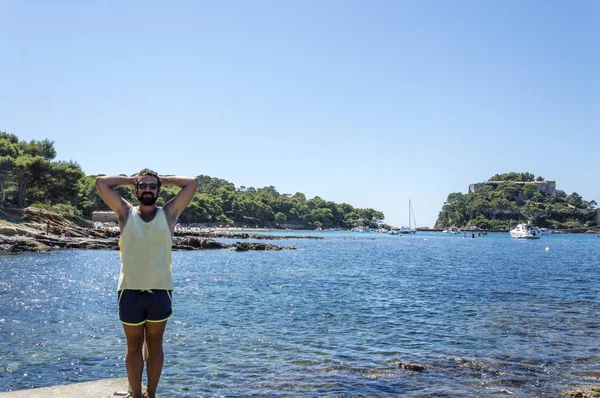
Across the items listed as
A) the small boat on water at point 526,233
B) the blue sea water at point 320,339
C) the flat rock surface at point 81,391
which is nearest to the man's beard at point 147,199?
the flat rock surface at point 81,391

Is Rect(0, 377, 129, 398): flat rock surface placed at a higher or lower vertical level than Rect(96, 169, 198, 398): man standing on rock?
lower

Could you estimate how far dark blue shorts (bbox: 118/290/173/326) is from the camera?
518 cm

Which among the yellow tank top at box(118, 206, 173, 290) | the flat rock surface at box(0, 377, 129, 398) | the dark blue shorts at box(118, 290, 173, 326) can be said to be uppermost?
the yellow tank top at box(118, 206, 173, 290)

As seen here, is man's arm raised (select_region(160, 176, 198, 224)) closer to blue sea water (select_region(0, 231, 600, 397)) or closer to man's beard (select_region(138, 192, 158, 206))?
man's beard (select_region(138, 192, 158, 206))

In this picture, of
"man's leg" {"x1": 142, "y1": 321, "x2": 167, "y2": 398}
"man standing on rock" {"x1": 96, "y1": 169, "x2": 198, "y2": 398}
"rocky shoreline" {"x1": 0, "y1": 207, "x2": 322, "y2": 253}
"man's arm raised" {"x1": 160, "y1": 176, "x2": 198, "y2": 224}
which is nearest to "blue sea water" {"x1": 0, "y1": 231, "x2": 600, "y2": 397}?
"man's leg" {"x1": 142, "y1": 321, "x2": 167, "y2": 398}

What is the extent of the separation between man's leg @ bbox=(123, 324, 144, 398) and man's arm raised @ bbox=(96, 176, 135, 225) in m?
1.21

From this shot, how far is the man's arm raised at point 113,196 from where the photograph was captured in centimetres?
530

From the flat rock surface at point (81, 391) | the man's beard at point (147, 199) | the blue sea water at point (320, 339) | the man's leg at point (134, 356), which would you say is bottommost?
the blue sea water at point (320, 339)

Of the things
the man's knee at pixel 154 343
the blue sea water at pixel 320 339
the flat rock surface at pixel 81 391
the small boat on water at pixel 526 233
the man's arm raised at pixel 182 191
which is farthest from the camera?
the small boat on water at pixel 526 233

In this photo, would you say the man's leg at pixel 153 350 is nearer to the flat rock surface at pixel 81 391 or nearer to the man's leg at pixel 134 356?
the man's leg at pixel 134 356

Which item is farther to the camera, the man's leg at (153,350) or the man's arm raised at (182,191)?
the man's arm raised at (182,191)

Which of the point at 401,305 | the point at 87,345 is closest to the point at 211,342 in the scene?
the point at 87,345

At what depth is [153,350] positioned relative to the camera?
18.1 feet

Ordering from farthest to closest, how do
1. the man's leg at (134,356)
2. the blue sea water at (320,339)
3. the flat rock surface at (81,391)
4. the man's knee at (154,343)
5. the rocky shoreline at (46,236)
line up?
the rocky shoreline at (46,236) < the blue sea water at (320,339) < the flat rock surface at (81,391) < the man's knee at (154,343) < the man's leg at (134,356)
